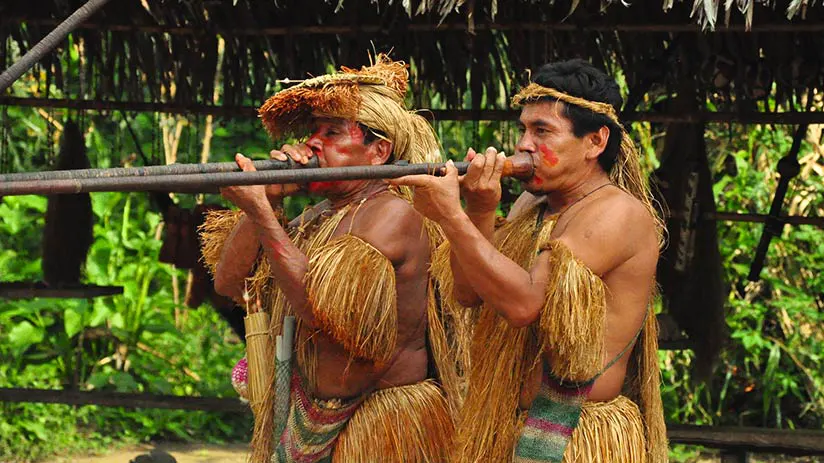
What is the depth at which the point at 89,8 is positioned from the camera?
10.4ft

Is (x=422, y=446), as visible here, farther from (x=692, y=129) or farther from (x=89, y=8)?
(x=692, y=129)

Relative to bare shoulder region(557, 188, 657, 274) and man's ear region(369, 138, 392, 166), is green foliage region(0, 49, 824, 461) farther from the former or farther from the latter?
bare shoulder region(557, 188, 657, 274)

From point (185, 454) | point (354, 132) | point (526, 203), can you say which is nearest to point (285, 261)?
point (354, 132)

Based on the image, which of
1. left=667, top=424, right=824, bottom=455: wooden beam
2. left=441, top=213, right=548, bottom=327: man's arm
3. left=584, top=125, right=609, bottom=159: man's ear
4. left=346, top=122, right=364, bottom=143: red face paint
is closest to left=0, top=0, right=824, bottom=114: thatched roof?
left=667, top=424, right=824, bottom=455: wooden beam

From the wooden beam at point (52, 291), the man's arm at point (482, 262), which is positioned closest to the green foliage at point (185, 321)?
the wooden beam at point (52, 291)

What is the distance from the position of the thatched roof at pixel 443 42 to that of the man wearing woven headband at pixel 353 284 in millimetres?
1477

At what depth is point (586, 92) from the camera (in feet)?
10.0

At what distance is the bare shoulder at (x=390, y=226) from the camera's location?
11.2ft

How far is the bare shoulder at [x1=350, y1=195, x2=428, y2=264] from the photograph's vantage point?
3.43 meters

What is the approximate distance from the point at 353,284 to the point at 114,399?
321 centimetres

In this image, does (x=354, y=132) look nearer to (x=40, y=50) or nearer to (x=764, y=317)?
(x=40, y=50)

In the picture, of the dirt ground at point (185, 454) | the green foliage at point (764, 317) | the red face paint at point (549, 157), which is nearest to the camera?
the red face paint at point (549, 157)

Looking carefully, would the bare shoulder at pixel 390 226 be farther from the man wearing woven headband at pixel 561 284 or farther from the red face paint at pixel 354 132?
the man wearing woven headband at pixel 561 284

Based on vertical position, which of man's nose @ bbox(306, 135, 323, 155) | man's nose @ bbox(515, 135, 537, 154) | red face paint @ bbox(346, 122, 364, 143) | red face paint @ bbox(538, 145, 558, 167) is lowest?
red face paint @ bbox(538, 145, 558, 167)
